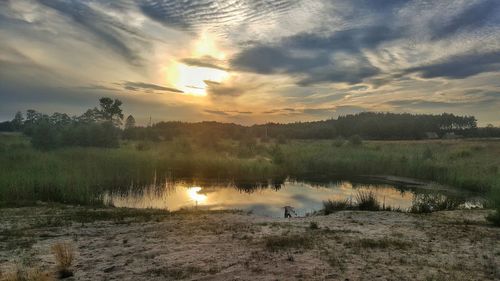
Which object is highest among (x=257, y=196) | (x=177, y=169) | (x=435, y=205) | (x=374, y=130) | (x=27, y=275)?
(x=374, y=130)

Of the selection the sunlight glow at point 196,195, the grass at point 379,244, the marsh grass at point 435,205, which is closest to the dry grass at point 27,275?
the grass at point 379,244

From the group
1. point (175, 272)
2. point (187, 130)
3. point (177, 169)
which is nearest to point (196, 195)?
point (177, 169)

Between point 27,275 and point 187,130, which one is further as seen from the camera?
point 187,130

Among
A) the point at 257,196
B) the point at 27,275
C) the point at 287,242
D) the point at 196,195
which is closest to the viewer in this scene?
the point at 27,275

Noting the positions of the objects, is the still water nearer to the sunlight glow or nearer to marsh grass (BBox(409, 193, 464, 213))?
the sunlight glow

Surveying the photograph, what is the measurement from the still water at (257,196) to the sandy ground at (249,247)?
527cm

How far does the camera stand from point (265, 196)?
21453 millimetres

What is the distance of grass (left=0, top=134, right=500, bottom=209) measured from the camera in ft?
53.9

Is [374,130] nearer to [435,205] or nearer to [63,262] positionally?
[435,205]

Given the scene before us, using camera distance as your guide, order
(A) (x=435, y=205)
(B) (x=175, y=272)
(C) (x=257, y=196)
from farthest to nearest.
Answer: (C) (x=257, y=196) < (A) (x=435, y=205) < (B) (x=175, y=272)

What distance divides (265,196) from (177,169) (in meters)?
11.5

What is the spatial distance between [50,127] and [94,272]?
35.3 meters

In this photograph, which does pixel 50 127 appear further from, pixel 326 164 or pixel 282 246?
pixel 282 246

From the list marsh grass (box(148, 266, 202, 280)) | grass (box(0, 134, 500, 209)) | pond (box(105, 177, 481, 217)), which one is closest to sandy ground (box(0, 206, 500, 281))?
marsh grass (box(148, 266, 202, 280))
